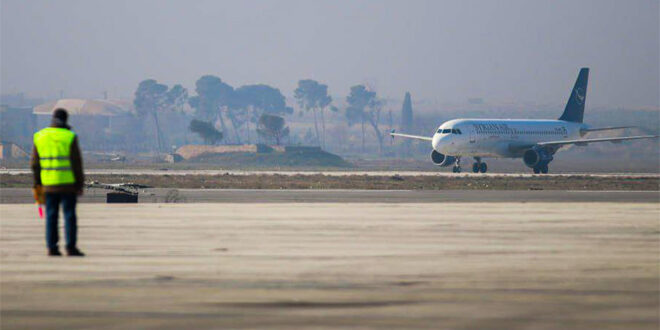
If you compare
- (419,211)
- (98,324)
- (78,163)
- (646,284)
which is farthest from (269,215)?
(98,324)

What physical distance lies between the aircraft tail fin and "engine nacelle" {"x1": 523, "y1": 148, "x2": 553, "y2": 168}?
8098mm

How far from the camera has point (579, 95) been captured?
82562mm

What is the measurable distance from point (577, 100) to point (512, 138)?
432 inches

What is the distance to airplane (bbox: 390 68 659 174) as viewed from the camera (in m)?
71.2

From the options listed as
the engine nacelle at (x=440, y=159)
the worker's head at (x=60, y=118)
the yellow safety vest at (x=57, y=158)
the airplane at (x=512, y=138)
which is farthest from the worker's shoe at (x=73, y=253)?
the engine nacelle at (x=440, y=159)

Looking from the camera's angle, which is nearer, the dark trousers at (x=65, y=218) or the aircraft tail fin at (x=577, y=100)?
the dark trousers at (x=65, y=218)

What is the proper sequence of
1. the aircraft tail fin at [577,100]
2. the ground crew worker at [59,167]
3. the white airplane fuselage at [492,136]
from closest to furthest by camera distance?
the ground crew worker at [59,167]
the white airplane fuselage at [492,136]
the aircraft tail fin at [577,100]

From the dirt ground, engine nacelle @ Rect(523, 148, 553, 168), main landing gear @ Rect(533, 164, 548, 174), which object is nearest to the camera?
the dirt ground

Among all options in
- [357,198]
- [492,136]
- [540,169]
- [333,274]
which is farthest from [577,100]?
[333,274]

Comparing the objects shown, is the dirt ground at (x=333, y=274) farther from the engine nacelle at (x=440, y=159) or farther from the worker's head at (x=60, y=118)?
the engine nacelle at (x=440, y=159)

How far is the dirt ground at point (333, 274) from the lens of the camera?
27.3ft

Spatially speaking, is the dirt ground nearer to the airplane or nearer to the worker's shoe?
the worker's shoe

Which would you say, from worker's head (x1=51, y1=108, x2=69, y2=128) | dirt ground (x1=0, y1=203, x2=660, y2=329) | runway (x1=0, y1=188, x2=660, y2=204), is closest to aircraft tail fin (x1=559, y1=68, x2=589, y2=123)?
runway (x1=0, y1=188, x2=660, y2=204)

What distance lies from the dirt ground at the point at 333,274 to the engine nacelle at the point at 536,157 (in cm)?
5694
